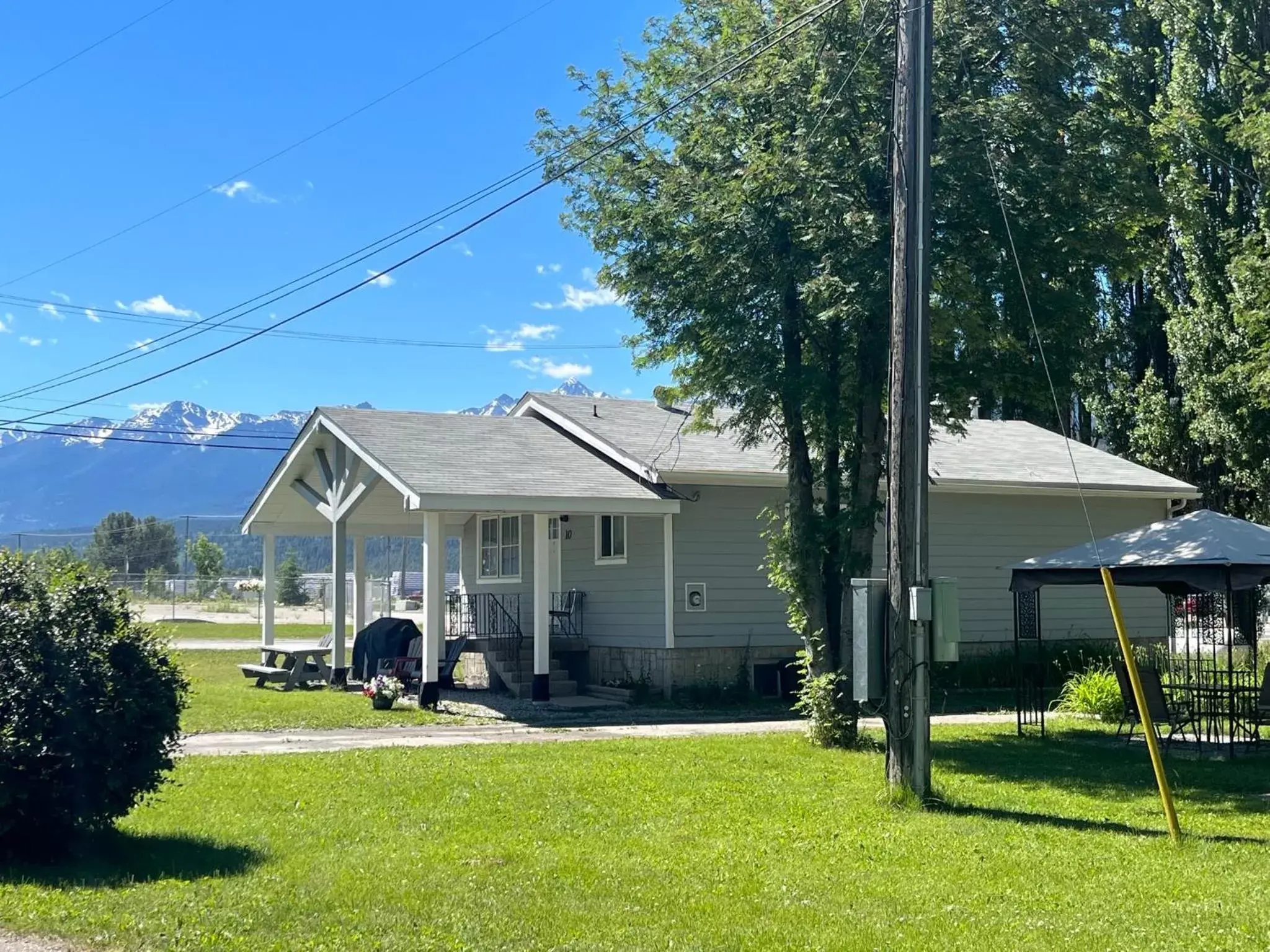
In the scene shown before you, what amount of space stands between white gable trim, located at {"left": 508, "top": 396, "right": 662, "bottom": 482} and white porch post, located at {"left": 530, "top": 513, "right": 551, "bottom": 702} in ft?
5.92

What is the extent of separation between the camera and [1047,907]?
22.1 feet

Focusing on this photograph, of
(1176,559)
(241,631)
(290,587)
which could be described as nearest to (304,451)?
(1176,559)

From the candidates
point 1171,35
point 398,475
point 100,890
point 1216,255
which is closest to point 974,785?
point 100,890

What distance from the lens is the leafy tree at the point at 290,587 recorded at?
7844 centimetres

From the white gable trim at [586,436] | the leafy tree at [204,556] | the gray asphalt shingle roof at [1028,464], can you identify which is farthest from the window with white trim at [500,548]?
the leafy tree at [204,556]

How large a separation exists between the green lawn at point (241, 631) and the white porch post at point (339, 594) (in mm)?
12426

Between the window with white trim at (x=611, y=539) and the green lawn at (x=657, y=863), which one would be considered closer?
the green lawn at (x=657, y=863)

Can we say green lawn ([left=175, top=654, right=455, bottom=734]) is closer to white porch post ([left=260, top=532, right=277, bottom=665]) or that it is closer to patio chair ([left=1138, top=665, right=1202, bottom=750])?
white porch post ([left=260, top=532, right=277, bottom=665])

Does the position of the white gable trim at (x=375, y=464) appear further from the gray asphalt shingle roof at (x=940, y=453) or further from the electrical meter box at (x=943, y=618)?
the electrical meter box at (x=943, y=618)

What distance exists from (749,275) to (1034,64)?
12.3ft

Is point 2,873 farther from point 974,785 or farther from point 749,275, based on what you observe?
point 749,275

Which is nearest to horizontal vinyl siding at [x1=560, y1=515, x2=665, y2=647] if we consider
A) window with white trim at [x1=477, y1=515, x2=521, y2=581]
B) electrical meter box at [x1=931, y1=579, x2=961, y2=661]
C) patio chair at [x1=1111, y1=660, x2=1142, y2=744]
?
window with white trim at [x1=477, y1=515, x2=521, y2=581]

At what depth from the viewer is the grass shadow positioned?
8.77 m

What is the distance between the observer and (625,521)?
20625mm
